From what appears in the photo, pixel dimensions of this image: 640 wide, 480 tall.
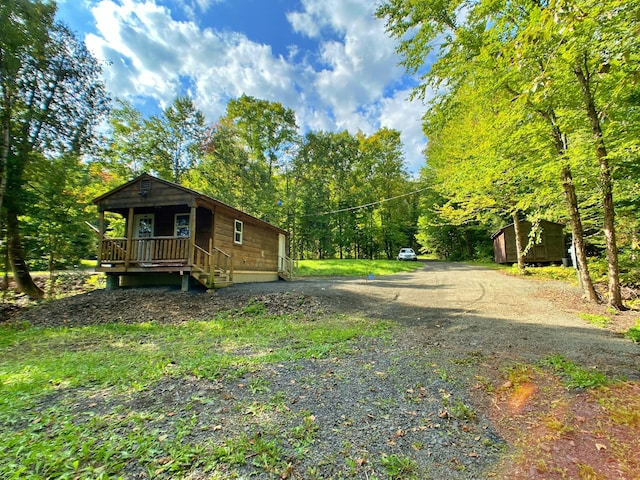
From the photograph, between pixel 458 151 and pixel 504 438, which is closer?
pixel 504 438

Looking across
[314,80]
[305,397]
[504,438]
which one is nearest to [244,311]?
[305,397]

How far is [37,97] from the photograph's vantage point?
1111 cm

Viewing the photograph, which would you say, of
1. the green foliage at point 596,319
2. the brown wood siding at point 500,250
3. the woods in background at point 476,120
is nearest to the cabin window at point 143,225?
the woods in background at point 476,120

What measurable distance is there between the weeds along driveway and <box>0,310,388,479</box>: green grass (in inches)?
60.6

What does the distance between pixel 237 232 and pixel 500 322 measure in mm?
10828

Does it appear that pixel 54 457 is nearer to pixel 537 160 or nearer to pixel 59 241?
pixel 537 160

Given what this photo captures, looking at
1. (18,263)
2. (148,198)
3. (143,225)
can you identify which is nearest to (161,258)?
(148,198)

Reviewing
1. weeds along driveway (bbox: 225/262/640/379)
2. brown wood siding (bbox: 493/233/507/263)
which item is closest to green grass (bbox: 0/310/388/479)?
weeds along driveway (bbox: 225/262/640/379)

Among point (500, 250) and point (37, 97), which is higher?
point (37, 97)

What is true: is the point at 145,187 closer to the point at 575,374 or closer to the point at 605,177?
the point at 575,374

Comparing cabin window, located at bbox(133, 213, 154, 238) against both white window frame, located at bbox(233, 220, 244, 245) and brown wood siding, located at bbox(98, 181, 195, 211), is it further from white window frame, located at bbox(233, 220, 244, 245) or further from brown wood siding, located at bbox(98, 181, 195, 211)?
white window frame, located at bbox(233, 220, 244, 245)

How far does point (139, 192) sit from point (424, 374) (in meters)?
11.9

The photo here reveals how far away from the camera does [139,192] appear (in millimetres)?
11219

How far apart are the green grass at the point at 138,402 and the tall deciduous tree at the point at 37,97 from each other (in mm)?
7161
